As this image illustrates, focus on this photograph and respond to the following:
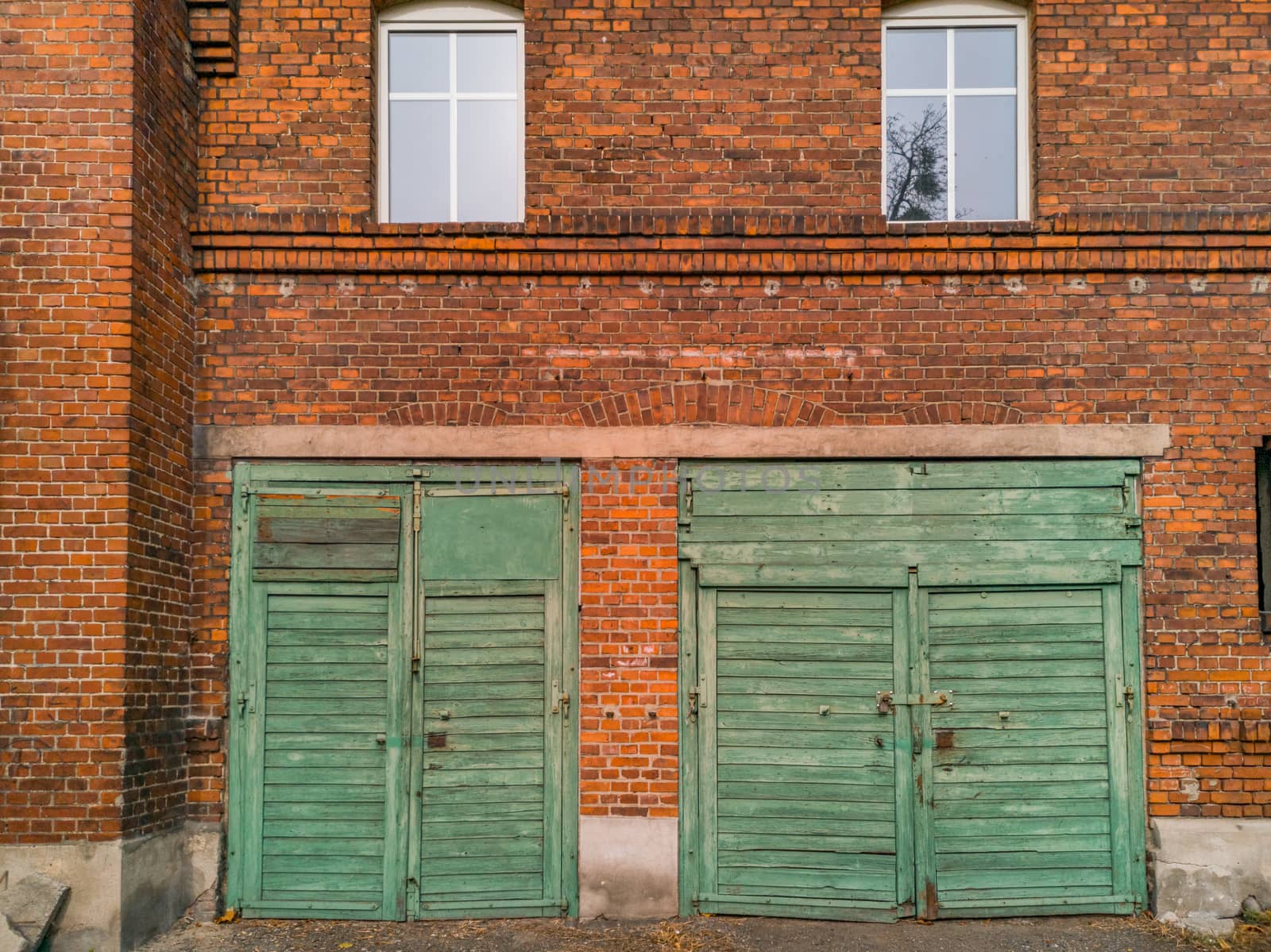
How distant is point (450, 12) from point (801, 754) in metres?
5.45

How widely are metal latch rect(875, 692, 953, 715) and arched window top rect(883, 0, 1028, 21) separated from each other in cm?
450

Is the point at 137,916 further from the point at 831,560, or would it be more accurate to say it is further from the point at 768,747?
the point at 831,560

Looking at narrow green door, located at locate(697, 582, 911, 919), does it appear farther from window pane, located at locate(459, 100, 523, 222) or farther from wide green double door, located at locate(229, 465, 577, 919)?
window pane, located at locate(459, 100, 523, 222)

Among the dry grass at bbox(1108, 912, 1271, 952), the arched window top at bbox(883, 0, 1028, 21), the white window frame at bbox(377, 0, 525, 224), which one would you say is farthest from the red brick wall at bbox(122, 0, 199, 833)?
the dry grass at bbox(1108, 912, 1271, 952)

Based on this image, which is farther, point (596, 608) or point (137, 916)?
point (596, 608)

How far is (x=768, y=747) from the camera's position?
265 inches

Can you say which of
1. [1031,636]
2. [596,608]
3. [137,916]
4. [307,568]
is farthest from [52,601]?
[1031,636]

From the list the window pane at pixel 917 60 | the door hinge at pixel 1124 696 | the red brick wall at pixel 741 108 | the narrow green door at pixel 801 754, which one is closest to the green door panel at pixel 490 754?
the narrow green door at pixel 801 754

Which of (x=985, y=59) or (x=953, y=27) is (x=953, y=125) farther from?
(x=953, y=27)

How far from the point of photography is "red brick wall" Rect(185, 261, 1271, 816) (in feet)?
22.1

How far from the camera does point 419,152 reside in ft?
24.0

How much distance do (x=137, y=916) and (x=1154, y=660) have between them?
6.21 metres

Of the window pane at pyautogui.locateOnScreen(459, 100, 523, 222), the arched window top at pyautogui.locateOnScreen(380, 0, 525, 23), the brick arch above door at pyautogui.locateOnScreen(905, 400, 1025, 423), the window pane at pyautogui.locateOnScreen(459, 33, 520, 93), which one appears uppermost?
the arched window top at pyautogui.locateOnScreen(380, 0, 525, 23)

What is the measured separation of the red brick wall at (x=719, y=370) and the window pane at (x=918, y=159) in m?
0.49
